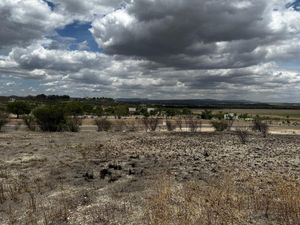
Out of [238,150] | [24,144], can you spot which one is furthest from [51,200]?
[24,144]

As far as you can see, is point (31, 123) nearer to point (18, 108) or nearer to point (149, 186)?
point (149, 186)

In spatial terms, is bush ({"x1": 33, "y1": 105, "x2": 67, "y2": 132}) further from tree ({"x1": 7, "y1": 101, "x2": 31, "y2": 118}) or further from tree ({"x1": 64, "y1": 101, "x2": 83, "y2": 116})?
tree ({"x1": 7, "y1": 101, "x2": 31, "y2": 118})

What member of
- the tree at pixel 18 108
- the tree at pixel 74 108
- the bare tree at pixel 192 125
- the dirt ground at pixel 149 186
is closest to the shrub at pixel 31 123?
the bare tree at pixel 192 125

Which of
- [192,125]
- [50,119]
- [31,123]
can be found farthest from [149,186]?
[192,125]

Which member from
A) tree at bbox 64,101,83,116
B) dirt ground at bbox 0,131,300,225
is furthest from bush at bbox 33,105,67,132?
tree at bbox 64,101,83,116

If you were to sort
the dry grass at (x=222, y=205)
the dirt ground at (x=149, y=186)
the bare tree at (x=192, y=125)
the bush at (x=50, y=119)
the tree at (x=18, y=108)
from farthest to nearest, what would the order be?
1. the tree at (x=18, y=108)
2. the bare tree at (x=192, y=125)
3. the bush at (x=50, y=119)
4. the dirt ground at (x=149, y=186)
5. the dry grass at (x=222, y=205)

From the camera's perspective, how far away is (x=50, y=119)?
44.2m

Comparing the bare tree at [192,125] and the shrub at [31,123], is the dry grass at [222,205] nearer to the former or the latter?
→ the bare tree at [192,125]

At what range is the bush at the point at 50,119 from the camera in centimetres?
4384

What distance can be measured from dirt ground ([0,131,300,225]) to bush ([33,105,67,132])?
20.7 meters

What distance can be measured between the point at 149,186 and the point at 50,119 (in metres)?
32.8

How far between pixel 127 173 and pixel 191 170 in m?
2.63

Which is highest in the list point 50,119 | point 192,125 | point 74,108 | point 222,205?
point 50,119

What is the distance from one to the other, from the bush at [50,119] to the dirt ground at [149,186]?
20.7 metres
